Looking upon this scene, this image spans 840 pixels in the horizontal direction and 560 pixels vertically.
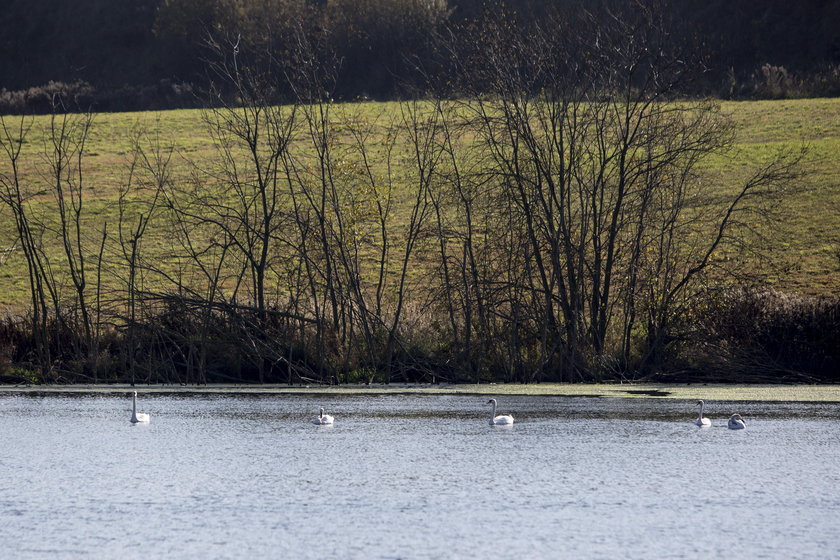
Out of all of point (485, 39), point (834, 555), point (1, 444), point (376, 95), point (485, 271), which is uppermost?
point (376, 95)

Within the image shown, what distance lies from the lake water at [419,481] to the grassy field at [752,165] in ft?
36.1

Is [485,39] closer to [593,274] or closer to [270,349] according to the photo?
[593,274]

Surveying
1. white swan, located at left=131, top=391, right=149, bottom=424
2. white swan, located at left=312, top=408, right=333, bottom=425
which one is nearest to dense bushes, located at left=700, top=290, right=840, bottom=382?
white swan, located at left=312, top=408, right=333, bottom=425

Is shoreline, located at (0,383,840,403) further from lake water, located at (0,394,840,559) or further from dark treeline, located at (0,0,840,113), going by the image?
dark treeline, located at (0,0,840,113)

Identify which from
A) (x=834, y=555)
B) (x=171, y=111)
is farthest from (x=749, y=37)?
(x=834, y=555)

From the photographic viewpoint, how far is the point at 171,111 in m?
58.3

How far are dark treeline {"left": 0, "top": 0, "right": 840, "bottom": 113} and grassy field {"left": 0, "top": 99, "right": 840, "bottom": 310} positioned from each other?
212cm

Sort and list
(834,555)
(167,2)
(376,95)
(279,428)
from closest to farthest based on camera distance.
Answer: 1. (834,555)
2. (279,428)
3. (376,95)
4. (167,2)

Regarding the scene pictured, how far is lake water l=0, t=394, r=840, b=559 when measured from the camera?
31.0ft

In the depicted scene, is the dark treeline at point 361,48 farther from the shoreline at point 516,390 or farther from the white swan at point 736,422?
the white swan at point 736,422

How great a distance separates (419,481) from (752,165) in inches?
1264

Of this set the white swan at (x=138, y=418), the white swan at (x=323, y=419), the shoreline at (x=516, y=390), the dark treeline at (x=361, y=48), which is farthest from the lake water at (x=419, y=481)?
the dark treeline at (x=361, y=48)

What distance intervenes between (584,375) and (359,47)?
36422mm

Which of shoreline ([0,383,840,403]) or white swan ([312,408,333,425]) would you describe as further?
shoreline ([0,383,840,403])
